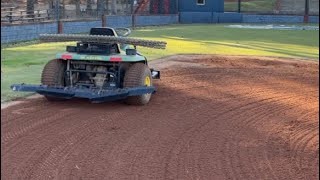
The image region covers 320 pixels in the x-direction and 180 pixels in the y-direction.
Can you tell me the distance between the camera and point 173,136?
699cm

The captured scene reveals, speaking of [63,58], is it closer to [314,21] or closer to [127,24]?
[127,24]

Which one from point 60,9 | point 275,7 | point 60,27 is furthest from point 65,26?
point 275,7

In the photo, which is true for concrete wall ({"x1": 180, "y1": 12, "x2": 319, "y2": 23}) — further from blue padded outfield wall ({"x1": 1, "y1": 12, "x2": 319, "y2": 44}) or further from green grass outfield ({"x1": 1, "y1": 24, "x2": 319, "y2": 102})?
green grass outfield ({"x1": 1, "y1": 24, "x2": 319, "y2": 102})

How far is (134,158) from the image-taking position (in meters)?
5.90

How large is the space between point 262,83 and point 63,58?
16.4 feet

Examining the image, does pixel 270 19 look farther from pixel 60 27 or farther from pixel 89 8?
pixel 60 27

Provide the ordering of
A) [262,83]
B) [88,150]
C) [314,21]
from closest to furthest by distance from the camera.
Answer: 1. [88,150]
2. [262,83]
3. [314,21]

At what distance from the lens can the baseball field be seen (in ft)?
18.3

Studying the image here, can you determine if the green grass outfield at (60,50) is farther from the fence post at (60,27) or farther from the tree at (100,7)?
the tree at (100,7)

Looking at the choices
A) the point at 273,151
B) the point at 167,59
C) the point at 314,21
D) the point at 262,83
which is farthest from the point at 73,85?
the point at 314,21

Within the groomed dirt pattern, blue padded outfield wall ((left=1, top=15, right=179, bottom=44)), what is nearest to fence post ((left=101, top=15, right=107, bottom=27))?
blue padded outfield wall ((left=1, top=15, right=179, bottom=44))

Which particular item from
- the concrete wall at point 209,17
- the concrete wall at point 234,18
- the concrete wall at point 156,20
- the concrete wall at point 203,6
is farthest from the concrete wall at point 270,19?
the concrete wall at point 156,20

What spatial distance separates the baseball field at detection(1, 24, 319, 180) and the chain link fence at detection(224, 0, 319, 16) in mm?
41692

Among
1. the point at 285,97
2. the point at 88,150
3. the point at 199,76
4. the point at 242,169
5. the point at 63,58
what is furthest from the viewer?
the point at 199,76
